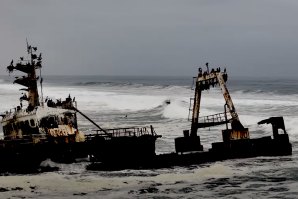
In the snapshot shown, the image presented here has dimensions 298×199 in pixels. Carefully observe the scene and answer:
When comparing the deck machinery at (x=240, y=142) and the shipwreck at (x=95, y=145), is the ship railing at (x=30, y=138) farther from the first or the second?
the deck machinery at (x=240, y=142)

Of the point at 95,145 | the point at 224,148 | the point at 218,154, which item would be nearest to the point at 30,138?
the point at 95,145

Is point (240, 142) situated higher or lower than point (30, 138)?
lower

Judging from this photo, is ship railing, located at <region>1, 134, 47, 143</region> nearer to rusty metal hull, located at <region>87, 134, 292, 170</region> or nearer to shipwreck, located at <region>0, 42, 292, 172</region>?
shipwreck, located at <region>0, 42, 292, 172</region>

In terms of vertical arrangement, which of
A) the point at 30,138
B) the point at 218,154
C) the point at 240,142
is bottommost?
the point at 218,154

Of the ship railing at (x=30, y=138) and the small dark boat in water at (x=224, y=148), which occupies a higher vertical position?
the ship railing at (x=30, y=138)

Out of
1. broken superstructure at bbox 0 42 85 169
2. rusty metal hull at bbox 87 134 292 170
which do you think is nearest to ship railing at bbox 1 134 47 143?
broken superstructure at bbox 0 42 85 169

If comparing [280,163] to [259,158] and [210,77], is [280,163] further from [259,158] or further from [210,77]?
[210,77]

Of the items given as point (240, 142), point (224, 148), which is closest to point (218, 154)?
point (224, 148)

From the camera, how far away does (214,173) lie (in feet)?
72.1

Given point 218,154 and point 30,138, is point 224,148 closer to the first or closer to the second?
point 218,154

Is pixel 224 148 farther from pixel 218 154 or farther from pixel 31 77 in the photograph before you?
pixel 31 77

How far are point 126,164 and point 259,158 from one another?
24.3 ft

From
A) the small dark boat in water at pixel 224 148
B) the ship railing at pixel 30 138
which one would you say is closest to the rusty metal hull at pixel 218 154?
the small dark boat in water at pixel 224 148

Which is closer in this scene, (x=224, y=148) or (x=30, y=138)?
(x=30, y=138)
